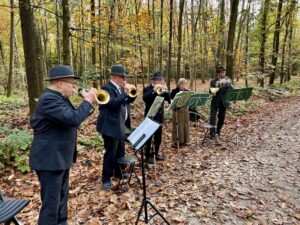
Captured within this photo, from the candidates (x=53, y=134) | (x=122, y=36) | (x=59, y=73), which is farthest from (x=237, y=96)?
(x=53, y=134)

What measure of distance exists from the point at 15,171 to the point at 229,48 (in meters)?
11.4

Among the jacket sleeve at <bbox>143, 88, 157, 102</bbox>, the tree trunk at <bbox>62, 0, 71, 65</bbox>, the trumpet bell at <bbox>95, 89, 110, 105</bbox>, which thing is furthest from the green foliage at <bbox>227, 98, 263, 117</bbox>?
the trumpet bell at <bbox>95, 89, 110, 105</bbox>

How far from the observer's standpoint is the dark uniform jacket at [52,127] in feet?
11.1

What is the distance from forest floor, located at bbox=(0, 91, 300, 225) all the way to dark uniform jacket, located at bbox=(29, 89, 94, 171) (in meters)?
1.50

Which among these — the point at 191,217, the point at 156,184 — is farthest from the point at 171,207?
the point at 156,184

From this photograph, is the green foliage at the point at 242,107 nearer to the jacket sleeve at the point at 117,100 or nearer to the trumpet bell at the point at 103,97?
the jacket sleeve at the point at 117,100

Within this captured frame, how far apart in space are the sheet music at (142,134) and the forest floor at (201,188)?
142 cm

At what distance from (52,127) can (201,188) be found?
3.44 m

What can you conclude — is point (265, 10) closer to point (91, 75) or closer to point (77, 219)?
point (91, 75)

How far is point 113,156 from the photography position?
5.53 metres

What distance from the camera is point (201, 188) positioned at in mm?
5613

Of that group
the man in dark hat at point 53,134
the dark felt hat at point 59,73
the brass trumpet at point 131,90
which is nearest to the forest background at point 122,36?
the brass trumpet at point 131,90

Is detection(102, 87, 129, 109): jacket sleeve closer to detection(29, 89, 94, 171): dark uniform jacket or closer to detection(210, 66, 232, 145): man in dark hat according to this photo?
detection(29, 89, 94, 171): dark uniform jacket

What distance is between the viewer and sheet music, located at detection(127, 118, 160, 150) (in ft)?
12.8
